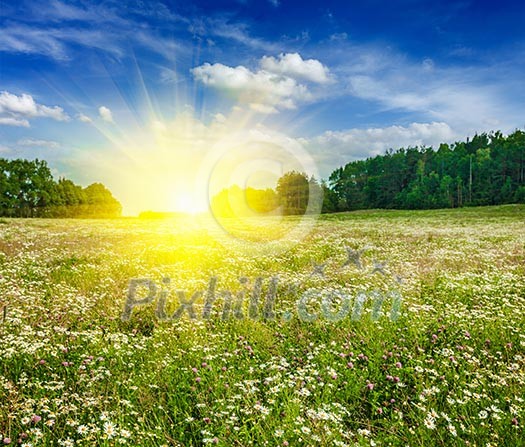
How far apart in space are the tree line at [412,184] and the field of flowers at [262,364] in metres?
72.2

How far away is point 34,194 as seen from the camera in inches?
3231

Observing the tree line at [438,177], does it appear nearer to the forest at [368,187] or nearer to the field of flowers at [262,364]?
the forest at [368,187]

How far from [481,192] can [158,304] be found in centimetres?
9497

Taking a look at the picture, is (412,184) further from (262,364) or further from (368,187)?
(262,364)

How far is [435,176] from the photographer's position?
97.9 meters

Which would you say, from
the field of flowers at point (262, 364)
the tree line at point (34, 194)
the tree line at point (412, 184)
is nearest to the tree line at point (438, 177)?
the tree line at point (412, 184)

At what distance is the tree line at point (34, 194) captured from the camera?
7731 centimetres

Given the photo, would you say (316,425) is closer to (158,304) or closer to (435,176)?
(158,304)

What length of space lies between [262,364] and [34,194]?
92.4 meters

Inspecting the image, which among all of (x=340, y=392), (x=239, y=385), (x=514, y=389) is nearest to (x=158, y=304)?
(x=239, y=385)

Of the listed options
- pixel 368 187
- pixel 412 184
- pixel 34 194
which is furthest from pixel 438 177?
pixel 34 194

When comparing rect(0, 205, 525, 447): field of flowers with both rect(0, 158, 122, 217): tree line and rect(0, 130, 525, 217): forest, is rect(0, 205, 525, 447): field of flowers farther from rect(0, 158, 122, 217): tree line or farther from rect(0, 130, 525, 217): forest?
rect(0, 158, 122, 217): tree line

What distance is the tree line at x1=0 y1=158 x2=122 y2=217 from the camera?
3044 inches

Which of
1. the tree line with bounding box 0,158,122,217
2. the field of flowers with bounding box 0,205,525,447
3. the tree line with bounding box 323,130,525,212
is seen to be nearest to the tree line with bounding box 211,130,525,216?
the tree line with bounding box 323,130,525,212
